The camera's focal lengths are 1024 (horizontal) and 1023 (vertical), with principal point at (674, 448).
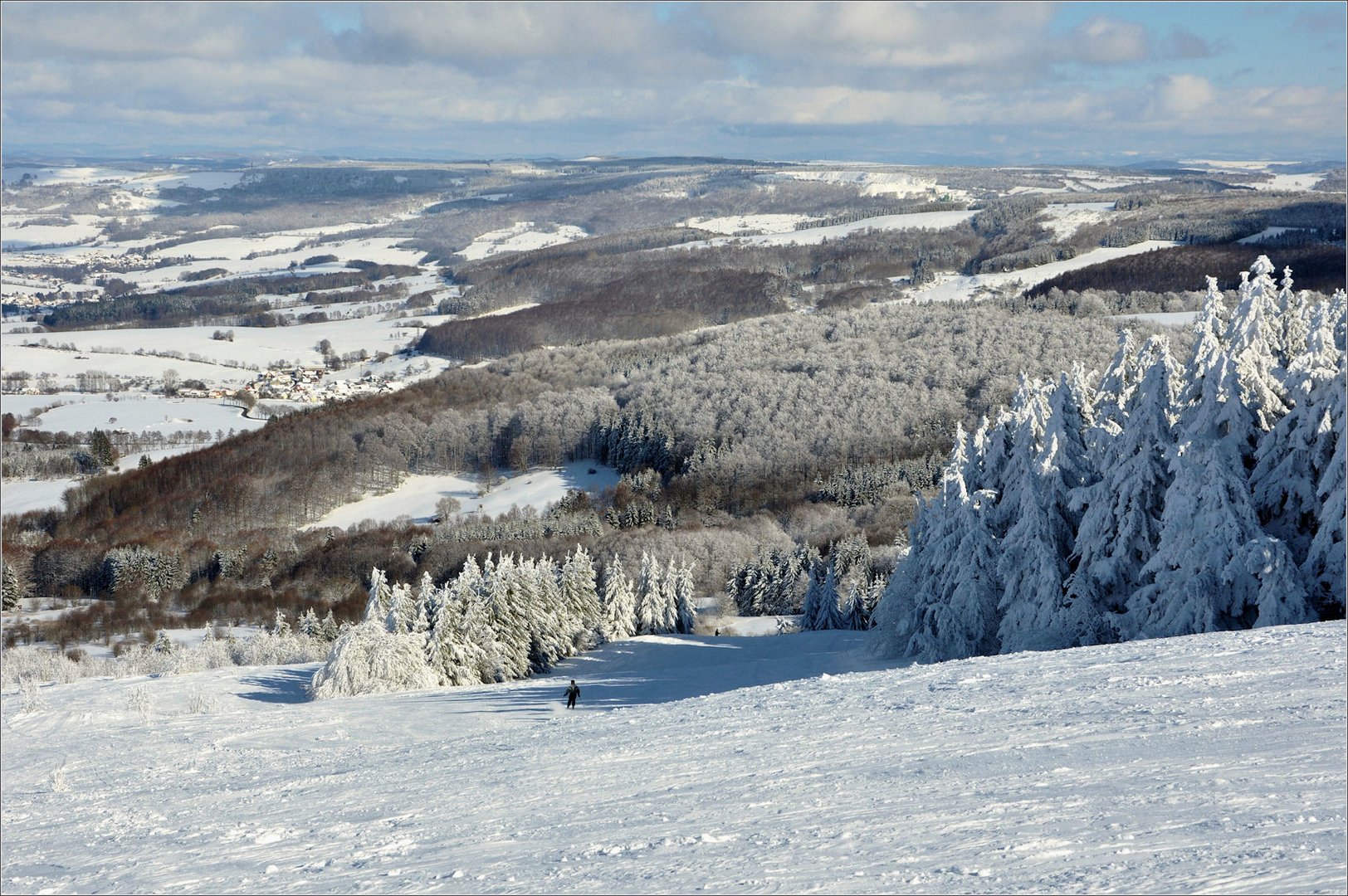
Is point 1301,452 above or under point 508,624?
above

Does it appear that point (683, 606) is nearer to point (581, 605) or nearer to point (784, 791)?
point (581, 605)

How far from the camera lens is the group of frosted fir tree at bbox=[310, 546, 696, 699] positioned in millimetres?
30781

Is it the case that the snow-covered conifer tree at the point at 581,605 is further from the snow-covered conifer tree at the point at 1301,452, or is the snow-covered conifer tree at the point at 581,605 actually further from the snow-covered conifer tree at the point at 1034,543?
the snow-covered conifer tree at the point at 1301,452

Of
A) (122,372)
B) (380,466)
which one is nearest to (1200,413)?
(380,466)

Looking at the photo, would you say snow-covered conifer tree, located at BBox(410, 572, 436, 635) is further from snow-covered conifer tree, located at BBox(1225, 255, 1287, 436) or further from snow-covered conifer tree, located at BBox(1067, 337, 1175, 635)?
snow-covered conifer tree, located at BBox(1225, 255, 1287, 436)

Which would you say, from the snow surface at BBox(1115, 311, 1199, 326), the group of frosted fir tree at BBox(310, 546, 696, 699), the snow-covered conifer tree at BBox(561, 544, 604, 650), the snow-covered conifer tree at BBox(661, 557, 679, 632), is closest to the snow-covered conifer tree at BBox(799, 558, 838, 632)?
the snow-covered conifer tree at BBox(661, 557, 679, 632)

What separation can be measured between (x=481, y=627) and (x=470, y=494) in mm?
77102

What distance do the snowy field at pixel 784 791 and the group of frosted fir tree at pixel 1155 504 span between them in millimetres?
5228

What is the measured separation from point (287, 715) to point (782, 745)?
14985mm

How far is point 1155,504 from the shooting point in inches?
1037

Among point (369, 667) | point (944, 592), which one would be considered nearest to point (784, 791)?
point (944, 592)

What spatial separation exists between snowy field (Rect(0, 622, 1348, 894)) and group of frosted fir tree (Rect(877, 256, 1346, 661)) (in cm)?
523

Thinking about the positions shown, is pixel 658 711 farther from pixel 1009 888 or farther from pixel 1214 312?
pixel 1214 312

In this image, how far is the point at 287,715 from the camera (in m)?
25.3
